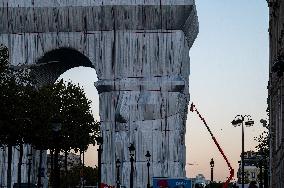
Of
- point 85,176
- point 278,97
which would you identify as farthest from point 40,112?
point 85,176

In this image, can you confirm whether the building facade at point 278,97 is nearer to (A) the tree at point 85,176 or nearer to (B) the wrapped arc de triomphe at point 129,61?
(B) the wrapped arc de triomphe at point 129,61

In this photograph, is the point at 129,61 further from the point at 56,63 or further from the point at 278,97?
the point at 278,97

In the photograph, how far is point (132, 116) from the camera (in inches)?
3346

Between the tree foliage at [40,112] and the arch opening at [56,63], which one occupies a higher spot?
the arch opening at [56,63]

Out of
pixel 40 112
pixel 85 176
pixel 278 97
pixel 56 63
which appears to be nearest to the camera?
pixel 278 97

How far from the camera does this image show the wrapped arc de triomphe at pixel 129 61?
8488 centimetres

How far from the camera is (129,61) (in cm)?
8575

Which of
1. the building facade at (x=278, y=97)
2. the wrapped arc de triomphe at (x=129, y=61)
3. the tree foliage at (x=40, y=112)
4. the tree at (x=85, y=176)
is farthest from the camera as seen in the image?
the tree at (x=85, y=176)

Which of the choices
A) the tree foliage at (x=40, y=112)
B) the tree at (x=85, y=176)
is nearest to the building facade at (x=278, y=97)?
the tree foliage at (x=40, y=112)

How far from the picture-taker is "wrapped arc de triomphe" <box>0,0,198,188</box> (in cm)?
8488

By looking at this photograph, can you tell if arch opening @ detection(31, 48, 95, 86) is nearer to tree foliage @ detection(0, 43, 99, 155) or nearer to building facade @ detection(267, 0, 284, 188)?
tree foliage @ detection(0, 43, 99, 155)

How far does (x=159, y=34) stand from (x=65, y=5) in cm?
1050

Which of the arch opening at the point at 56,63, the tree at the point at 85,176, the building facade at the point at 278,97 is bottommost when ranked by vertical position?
the tree at the point at 85,176

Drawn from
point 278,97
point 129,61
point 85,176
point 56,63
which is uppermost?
point 56,63
